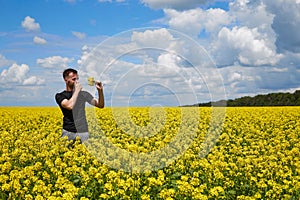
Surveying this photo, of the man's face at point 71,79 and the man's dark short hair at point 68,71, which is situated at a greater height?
the man's dark short hair at point 68,71

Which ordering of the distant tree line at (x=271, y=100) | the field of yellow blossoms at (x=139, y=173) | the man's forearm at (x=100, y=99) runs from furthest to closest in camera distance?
1. the distant tree line at (x=271, y=100)
2. the man's forearm at (x=100, y=99)
3. the field of yellow blossoms at (x=139, y=173)

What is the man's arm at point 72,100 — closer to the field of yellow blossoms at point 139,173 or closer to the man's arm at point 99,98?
the man's arm at point 99,98

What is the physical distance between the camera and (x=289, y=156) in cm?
1065

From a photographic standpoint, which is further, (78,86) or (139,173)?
(78,86)

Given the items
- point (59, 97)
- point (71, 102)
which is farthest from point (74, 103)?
point (59, 97)

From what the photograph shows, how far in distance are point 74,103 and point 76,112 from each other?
20.6 inches

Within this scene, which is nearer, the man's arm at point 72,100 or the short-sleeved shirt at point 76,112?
the man's arm at point 72,100

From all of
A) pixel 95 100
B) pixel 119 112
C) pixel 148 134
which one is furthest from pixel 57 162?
pixel 119 112

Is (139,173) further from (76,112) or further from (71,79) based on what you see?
(71,79)

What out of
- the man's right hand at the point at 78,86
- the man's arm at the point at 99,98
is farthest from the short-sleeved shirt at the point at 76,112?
the man's right hand at the point at 78,86

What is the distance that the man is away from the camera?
9.51 metres

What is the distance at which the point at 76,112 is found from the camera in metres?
10.0

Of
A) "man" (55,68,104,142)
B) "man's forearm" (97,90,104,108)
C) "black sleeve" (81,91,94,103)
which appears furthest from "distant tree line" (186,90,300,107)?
"man's forearm" (97,90,104,108)

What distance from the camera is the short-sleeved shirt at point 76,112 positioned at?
32.3ft
